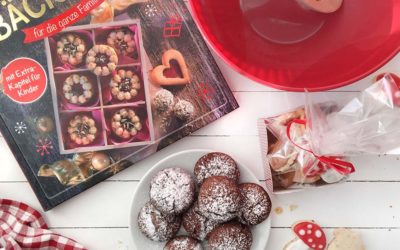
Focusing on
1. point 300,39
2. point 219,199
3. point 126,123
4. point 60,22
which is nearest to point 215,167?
point 219,199

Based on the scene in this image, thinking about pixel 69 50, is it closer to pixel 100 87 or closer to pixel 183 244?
pixel 100 87

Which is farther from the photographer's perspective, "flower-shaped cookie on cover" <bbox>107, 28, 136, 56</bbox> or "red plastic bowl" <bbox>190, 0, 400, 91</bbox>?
"flower-shaped cookie on cover" <bbox>107, 28, 136, 56</bbox>

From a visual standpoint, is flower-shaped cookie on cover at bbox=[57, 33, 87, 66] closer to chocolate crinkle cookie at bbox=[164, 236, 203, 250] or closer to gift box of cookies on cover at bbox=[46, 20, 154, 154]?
gift box of cookies on cover at bbox=[46, 20, 154, 154]

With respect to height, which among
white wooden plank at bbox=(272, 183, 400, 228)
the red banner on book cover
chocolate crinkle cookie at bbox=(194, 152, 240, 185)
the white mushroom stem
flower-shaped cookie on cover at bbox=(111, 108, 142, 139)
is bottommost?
the white mushroom stem

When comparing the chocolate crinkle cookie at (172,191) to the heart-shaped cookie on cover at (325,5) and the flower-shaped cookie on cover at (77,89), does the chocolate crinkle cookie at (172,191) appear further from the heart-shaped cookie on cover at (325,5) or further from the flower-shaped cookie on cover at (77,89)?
the heart-shaped cookie on cover at (325,5)

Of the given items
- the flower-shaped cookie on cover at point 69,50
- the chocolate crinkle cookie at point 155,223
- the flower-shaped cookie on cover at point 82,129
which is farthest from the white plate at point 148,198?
the flower-shaped cookie on cover at point 69,50

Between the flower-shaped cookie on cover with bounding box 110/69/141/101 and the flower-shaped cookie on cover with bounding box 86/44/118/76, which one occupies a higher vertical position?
the flower-shaped cookie on cover with bounding box 86/44/118/76

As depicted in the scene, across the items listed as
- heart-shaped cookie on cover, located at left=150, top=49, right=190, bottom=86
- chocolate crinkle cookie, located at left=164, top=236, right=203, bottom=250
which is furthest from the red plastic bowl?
chocolate crinkle cookie, located at left=164, top=236, right=203, bottom=250
